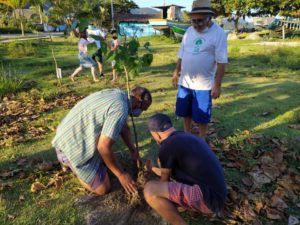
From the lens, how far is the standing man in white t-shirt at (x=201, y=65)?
3.89 metres

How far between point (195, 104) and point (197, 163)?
1786 mm

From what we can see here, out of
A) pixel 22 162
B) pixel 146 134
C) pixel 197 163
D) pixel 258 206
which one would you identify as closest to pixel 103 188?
pixel 197 163

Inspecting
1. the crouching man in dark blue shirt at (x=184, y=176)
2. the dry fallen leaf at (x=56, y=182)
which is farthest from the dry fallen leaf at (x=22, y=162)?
the crouching man in dark blue shirt at (x=184, y=176)

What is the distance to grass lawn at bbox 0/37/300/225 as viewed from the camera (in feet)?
10.7

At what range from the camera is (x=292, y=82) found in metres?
8.96

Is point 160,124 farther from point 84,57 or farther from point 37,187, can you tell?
point 84,57

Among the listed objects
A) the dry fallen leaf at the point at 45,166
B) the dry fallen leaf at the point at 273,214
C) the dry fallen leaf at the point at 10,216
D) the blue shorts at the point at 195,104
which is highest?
the blue shorts at the point at 195,104

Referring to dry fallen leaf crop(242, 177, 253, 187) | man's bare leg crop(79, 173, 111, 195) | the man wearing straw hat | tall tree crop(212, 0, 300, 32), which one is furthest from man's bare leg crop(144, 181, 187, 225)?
tall tree crop(212, 0, 300, 32)

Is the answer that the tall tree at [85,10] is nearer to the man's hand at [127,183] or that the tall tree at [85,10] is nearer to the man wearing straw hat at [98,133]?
the man wearing straw hat at [98,133]

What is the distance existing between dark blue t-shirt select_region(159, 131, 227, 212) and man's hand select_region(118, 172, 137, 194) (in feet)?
1.91

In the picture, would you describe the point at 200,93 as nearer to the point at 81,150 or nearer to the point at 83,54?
the point at 81,150

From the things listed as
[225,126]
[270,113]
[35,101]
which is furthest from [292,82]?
[35,101]

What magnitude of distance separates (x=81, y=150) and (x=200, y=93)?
1725 millimetres

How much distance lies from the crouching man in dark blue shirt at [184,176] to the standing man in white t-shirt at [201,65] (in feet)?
5.01
